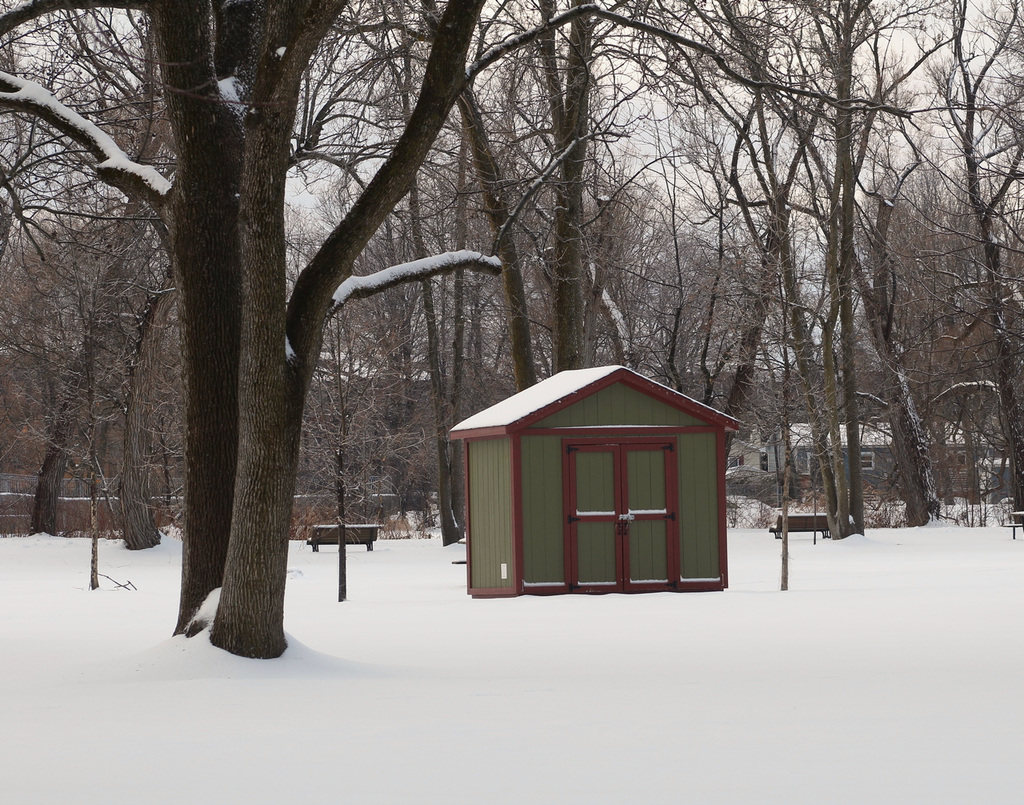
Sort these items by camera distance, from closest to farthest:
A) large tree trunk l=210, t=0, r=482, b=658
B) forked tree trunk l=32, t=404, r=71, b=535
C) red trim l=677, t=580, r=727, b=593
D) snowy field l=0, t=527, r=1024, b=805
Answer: snowy field l=0, t=527, r=1024, b=805, large tree trunk l=210, t=0, r=482, b=658, red trim l=677, t=580, r=727, b=593, forked tree trunk l=32, t=404, r=71, b=535

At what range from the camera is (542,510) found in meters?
13.0

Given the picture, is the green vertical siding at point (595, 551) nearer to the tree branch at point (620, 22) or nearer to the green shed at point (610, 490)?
the green shed at point (610, 490)

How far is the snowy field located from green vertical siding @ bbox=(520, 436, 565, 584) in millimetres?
1148

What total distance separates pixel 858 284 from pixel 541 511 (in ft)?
56.6

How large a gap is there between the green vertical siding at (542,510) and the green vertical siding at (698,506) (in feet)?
4.85

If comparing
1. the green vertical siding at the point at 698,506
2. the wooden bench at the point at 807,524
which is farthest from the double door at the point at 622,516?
the wooden bench at the point at 807,524

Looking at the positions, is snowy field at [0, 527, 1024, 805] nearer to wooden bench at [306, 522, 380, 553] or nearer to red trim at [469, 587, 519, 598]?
red trim at [469, 587, 519, 598]

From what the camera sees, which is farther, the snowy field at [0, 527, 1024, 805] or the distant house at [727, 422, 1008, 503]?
the distant house at [727, 422, 1008, 503]

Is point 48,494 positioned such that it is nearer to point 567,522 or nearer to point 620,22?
point 567,522

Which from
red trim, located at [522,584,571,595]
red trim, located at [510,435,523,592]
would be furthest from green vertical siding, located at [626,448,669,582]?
red trim, located at [510,435,523,592]

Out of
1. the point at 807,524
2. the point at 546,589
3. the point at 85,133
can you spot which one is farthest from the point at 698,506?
the point at 807,524

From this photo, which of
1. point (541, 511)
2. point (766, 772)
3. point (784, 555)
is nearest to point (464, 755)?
point (766, 772)

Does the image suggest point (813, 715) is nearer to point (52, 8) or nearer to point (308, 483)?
point (52, 8)

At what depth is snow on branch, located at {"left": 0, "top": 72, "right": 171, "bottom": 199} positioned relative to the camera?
7.41m
